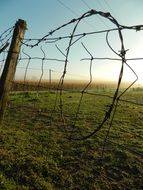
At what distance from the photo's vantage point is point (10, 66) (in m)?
3.92

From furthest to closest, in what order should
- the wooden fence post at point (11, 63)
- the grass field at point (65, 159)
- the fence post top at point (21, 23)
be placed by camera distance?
the grass field at point (65, 159) < the fence post top at point (21, 23) < the wooden fence post at point (11, 63)

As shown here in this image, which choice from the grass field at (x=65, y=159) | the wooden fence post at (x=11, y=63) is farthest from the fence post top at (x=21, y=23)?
the grass field at (x=65, y=159)

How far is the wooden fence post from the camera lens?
12.8 ft

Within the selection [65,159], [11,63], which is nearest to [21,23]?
[11,63]

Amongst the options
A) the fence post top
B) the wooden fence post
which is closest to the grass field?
the wooden fence post

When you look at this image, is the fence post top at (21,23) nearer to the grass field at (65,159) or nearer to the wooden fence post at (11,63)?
the wooden fence post at (11,63)

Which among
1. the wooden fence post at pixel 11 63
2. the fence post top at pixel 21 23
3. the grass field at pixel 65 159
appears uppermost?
the fence post top at pixel 21 23

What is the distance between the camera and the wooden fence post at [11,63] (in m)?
3.91

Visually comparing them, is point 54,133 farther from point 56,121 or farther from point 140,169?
point 140,169

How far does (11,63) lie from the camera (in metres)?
3.93

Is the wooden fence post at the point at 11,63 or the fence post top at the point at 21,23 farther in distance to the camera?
the fence post top at the point at 21,23

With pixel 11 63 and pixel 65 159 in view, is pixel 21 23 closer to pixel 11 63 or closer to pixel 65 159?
pixel 11 63

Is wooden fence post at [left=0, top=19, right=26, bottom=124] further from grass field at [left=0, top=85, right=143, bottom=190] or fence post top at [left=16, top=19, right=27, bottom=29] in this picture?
grass field at [left=0, top=85, right=143, bottom=190]

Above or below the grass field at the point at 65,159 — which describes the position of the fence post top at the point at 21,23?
above
